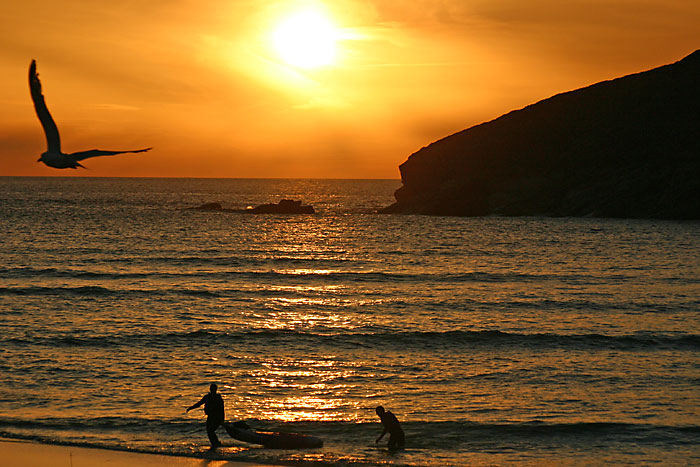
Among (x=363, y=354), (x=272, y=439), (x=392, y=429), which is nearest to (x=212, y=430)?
(x=272, y=439)

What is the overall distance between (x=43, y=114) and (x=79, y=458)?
10027 mm

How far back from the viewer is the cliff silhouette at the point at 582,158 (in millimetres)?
117938

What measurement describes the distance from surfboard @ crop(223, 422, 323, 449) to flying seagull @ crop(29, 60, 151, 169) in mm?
10069

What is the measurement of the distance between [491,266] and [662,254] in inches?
750

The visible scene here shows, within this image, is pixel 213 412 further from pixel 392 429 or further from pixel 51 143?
pixel 51 143

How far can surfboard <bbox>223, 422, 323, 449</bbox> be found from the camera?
19.9 m

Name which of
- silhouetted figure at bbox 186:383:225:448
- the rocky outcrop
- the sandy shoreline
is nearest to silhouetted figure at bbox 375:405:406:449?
the sandy shoreline

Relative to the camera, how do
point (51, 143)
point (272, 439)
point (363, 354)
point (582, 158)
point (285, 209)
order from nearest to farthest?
1. point (51, 143)
2. point (272, 439)
3. point (363, 354)
4. point (582, 158)
5. point (285, 209)

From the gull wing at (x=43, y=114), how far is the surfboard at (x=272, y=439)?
10.2m

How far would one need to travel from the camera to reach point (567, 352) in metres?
31.1

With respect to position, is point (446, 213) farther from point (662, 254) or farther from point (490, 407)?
point (490, 407)

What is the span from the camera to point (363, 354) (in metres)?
30.9

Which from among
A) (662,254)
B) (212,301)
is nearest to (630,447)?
(212,301)

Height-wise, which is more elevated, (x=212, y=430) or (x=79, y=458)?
(x=212, y=430)
